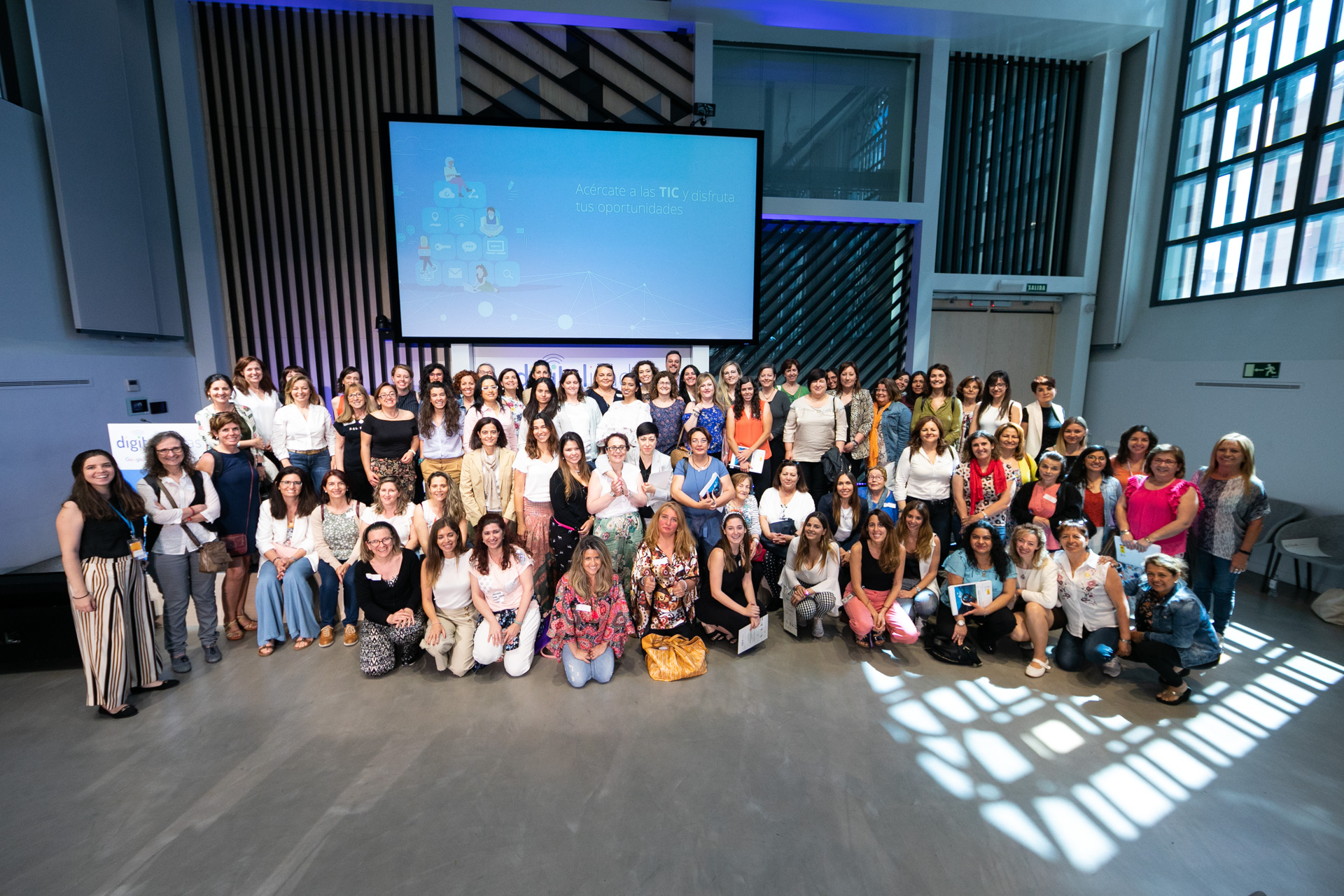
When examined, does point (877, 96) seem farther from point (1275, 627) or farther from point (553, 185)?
point (1275, 627)

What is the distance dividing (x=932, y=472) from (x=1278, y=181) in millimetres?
5075

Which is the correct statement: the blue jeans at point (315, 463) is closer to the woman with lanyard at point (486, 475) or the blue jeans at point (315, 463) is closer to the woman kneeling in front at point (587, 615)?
the woman with lanyard at point (486, 475)

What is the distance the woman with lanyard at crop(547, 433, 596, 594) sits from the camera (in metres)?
3.32

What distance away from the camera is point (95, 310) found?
4605mm

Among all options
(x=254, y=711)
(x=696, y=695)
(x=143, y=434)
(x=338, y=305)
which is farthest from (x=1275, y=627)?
(x=338, y=305)

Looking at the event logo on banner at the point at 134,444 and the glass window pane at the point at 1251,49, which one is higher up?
the glass window pane at the point at 1251,49

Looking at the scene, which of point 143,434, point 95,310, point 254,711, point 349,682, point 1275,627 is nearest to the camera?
point 254,711

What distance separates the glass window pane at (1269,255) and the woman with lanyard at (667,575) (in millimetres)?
6236

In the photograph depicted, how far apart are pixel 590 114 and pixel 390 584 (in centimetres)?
545

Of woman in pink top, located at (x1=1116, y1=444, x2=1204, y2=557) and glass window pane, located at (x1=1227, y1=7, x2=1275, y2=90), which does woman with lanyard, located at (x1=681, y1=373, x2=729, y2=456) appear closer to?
woman in pink top, located at (x1=1116, y1=444, x2=1204, y2=557)

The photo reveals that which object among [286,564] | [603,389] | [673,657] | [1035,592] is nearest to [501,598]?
[673,657]

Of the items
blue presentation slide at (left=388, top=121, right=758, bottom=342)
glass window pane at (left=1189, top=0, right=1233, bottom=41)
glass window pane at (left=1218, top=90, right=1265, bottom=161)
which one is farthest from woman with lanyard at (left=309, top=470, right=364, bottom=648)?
glass window pane at (left=1189, top=0, right=1233, bottom=41)

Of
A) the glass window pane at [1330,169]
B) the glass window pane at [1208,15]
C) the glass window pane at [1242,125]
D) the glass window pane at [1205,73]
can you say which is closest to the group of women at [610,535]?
the glass window pane at [1330,169]

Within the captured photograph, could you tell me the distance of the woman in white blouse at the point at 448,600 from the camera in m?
2.98
